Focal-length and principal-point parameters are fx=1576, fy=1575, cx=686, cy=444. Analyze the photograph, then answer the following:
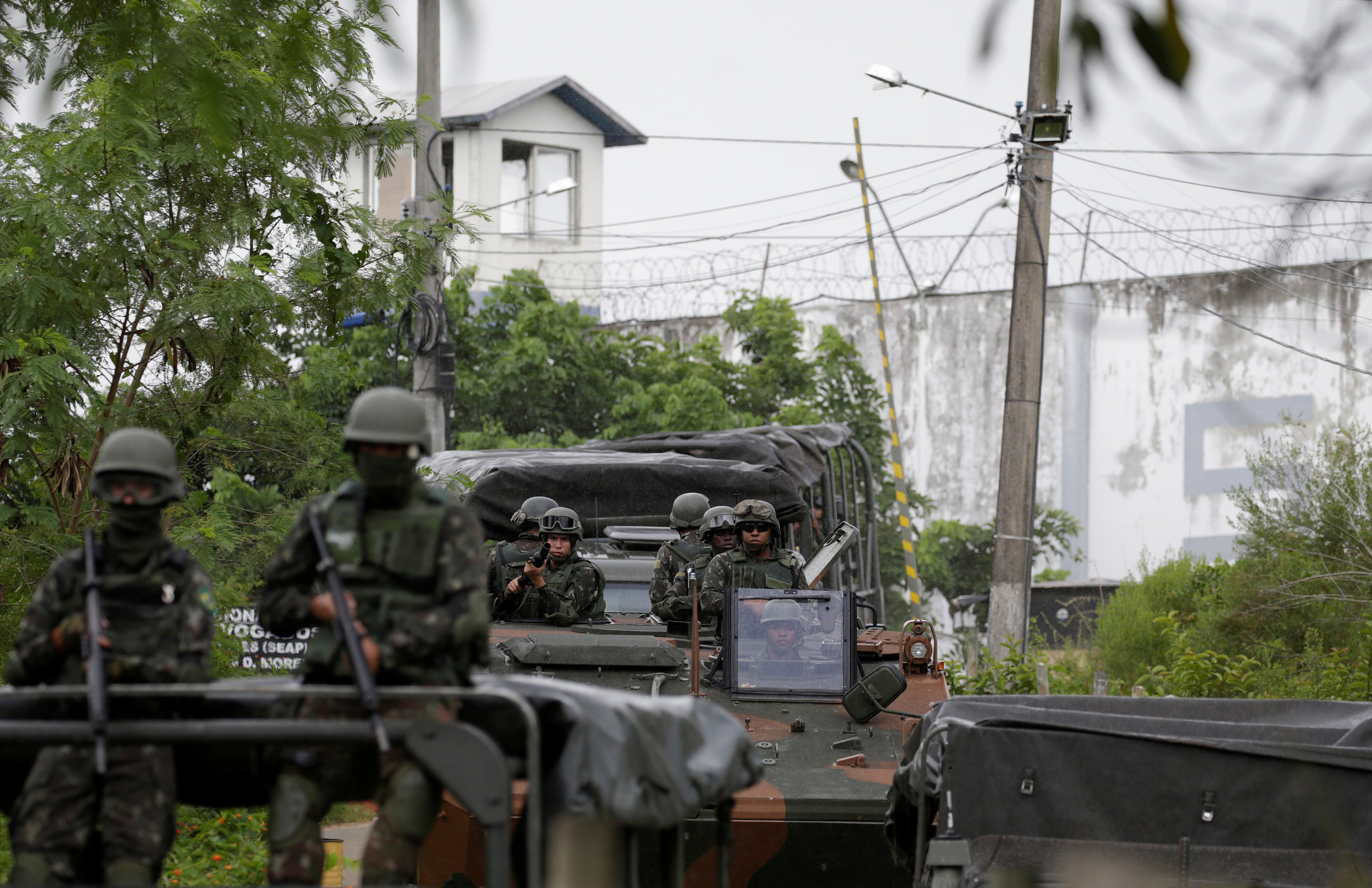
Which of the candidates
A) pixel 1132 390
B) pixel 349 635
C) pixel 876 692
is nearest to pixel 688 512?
pixel 876 692

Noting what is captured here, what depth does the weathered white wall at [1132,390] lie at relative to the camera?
19453 mm

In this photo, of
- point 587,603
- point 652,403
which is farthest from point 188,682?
point 652,403

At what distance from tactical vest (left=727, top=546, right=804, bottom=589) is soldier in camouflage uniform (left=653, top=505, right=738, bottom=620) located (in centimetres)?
20

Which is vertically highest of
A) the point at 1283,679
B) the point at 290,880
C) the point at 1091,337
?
the point at 1091,337

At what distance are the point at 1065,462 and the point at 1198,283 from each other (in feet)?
9.68

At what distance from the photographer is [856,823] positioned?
679cm

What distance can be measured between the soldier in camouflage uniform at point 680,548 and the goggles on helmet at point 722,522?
0.19m

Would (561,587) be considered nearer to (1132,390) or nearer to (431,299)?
(431,299)

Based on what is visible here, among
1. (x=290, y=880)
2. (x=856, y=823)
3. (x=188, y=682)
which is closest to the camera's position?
(x=290, y=880)

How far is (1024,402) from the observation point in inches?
506

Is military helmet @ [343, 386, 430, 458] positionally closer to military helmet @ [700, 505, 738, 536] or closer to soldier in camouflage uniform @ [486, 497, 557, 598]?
military helmet @ [700, 505, 738, 536]

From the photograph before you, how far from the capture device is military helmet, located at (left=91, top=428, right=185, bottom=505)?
4.19 m

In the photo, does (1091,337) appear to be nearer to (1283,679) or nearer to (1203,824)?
(1283,679)

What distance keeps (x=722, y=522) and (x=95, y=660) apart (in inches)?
208
